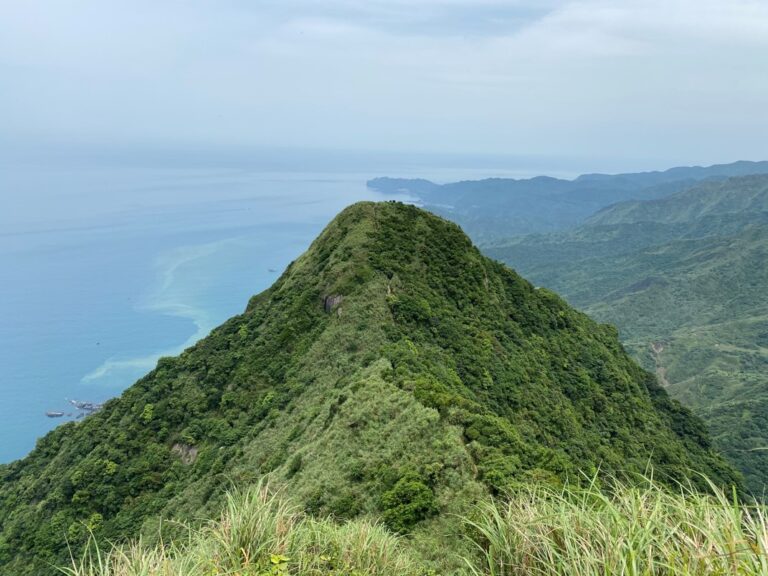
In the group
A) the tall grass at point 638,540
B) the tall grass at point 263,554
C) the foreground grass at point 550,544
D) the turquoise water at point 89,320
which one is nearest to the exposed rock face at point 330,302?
the foreground grass at point 550,544

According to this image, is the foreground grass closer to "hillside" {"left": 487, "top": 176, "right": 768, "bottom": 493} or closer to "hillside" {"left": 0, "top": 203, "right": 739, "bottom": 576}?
"hillside" {"left": 0, "top": 203, "right": 739, "bottom": 576}

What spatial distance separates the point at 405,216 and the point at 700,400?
90901mm

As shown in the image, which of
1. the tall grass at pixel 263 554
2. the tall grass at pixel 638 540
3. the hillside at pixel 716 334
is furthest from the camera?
the hillside at pixel 716 334

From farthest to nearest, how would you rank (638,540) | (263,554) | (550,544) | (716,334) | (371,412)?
(716,334), (371,412), (263,554), (550,544), (638,540)

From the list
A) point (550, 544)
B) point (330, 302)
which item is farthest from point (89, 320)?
point (550, 544)

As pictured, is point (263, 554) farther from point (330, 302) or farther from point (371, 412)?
point (330, 302)

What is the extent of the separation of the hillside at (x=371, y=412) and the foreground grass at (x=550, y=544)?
5.96 meters

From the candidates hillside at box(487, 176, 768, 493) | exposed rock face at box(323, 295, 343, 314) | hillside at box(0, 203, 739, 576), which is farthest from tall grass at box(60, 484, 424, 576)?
hillside at box(487, 176, 768, 493)

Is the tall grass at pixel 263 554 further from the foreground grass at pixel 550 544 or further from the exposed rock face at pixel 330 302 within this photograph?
the exposed rock face at pixel 330 302

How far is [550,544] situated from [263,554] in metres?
4.41

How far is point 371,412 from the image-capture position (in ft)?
75.2

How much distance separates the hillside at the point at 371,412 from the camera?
62.8 feet

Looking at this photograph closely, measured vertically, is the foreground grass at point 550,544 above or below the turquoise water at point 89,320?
above

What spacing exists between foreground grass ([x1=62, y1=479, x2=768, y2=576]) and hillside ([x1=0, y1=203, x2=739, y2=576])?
596cm
